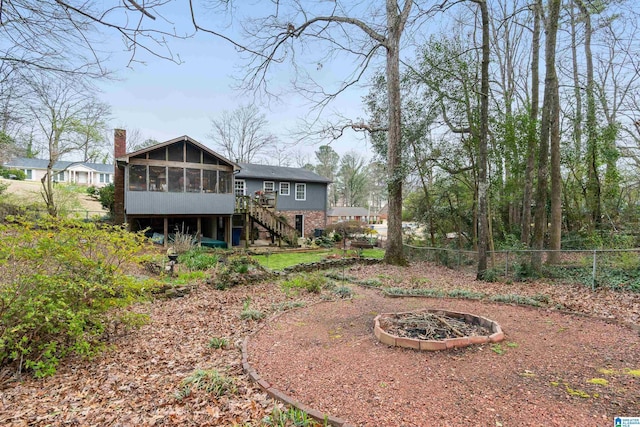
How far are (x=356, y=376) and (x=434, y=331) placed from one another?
1.46 m

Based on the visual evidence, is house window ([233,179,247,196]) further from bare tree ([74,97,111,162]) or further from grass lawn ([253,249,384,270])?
bare tree ([74,97,111,162])

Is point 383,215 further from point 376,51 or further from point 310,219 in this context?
point 376,51

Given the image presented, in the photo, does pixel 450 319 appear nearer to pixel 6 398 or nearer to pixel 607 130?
pixel 6 398

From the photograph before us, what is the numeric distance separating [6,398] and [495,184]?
1223 centimetres

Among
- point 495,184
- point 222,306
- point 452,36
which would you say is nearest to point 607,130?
point 495,184

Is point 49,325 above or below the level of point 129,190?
below

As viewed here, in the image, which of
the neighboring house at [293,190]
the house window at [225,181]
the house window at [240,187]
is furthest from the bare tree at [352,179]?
the house window at [225,181]

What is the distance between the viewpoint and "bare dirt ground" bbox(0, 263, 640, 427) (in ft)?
9.07

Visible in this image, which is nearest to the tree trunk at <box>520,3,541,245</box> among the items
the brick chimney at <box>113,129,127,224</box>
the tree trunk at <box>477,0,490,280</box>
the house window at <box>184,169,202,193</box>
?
the tree trunk at <box>477,0,490,280</box>

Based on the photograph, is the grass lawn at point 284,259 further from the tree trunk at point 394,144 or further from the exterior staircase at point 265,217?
the tree trunk at point 394,144

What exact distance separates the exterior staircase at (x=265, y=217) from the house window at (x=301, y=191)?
14.7ft

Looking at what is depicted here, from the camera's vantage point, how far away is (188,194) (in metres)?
15.2

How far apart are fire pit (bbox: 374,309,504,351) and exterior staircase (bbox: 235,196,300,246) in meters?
12.6

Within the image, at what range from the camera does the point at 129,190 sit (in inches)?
544
